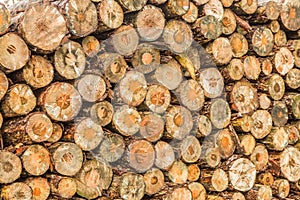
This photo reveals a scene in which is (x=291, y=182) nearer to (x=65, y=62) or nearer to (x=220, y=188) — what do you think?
(x=220, y=188)

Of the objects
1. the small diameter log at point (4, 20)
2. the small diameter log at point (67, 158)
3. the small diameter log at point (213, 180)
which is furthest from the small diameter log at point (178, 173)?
the small diameter log at point (4, 20)

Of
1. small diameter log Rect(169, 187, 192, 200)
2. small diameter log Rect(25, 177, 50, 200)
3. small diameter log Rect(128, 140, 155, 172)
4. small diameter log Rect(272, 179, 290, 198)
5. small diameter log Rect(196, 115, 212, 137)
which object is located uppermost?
small diameter log Rect(25, 177, 50, 200)

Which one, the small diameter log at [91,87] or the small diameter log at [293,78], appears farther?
the small diameter log at [293,78]

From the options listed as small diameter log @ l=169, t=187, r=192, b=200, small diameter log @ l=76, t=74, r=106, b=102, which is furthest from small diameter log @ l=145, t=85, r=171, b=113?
small diameter log @ l=169, t=187, r=192, b=200

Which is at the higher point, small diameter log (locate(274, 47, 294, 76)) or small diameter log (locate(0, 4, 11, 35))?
small diameter log (locate(0, 4, 11, 35))

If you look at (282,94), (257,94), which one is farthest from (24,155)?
(282,94)

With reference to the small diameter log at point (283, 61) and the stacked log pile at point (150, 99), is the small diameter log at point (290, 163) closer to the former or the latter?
the stacked log pile at point (150, 99)

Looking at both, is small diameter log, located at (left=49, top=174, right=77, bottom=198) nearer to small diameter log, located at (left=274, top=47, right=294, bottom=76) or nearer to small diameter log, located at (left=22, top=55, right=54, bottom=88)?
small diameter log, located at (left=22, top=55, right=54, bottom=88)

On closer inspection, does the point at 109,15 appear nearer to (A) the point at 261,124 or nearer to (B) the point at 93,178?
(B) the point at 93,178
